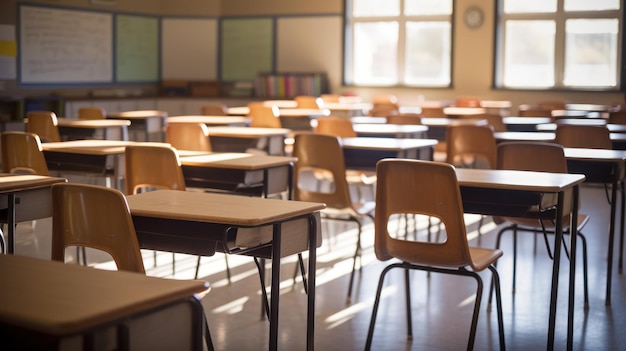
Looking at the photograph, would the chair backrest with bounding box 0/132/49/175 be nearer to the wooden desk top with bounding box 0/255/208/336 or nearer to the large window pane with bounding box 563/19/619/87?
the wooden desk top with bounding box 0/255/208/336

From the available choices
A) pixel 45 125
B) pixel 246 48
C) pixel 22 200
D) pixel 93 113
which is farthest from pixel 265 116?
pixel 246 48

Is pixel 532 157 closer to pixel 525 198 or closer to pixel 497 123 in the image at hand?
pixel 525 198

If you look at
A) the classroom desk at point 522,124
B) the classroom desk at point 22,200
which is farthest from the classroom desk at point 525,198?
the classroom desk at point 522,124

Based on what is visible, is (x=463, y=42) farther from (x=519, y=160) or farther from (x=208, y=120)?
(x=519, y=160)

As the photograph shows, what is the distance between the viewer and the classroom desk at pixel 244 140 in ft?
20.8

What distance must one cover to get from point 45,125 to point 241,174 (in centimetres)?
361

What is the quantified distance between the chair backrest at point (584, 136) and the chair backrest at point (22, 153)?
3.31 metres

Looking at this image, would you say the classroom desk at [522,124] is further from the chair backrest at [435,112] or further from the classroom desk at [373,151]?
the classroom desk at [373,151]

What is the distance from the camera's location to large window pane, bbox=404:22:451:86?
43.7ft

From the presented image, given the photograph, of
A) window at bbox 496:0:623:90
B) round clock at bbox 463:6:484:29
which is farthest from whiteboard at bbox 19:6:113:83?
window at bbox 496:0:623:90

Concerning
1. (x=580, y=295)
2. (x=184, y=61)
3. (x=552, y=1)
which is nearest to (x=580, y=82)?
(x=552, y=1)

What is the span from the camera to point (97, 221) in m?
2.51

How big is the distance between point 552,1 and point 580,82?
1232 mm

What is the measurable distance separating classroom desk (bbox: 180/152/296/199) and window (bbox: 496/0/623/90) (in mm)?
8954
